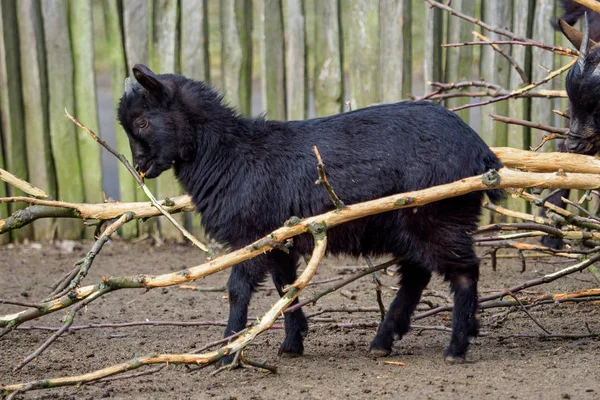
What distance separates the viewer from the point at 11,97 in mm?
8445

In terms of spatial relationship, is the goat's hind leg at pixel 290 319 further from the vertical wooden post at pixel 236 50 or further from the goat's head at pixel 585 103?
the vertical wooden post at pixel 236 50

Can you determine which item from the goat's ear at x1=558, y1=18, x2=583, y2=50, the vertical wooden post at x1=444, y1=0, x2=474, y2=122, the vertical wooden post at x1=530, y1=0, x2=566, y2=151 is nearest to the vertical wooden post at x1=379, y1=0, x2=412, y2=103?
the vertical wooden post at x1=444, y1=0, x2=474, y2=122

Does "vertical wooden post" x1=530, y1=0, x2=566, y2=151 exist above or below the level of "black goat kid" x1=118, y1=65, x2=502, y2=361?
above

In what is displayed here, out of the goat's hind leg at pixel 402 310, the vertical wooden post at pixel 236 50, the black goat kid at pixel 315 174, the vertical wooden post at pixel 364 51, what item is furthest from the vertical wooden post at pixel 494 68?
the black goat kid at pixel 315 174

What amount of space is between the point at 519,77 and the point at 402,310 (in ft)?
12.7

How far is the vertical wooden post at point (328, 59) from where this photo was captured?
8.48 metres

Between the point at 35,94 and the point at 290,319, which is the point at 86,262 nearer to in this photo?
the point at 290,319

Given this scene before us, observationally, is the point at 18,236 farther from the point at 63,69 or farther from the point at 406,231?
the point at 406,231

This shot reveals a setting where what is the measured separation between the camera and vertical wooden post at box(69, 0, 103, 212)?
8500 millimetres

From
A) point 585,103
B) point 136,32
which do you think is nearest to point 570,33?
point 585,103

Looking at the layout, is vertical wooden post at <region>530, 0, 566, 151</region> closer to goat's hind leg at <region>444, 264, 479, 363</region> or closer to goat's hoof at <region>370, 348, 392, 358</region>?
goat's hind leg at <region>444, 264, 479, 363</region>

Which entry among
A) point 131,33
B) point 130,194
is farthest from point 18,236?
point 131,33

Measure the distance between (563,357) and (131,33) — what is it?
17.8 ft

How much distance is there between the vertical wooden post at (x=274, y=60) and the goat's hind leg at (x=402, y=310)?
3.62 m
